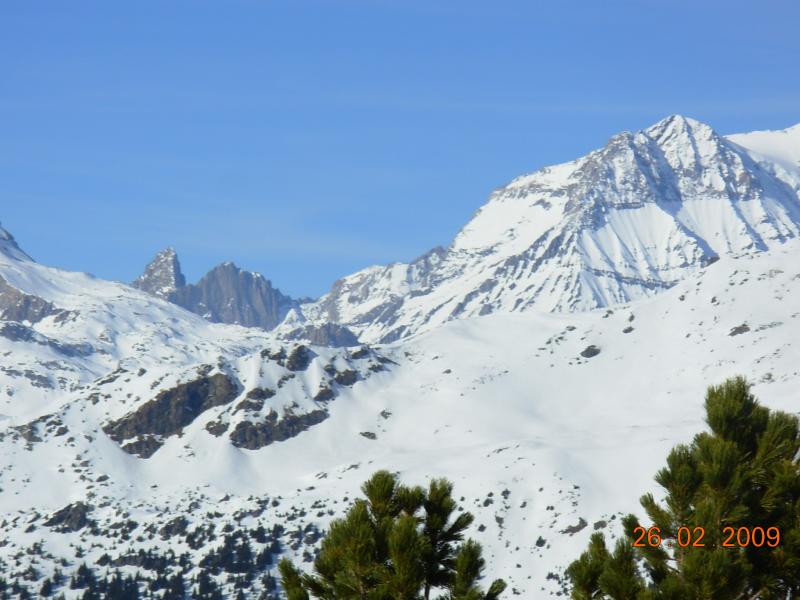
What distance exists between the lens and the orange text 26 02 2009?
28.6m

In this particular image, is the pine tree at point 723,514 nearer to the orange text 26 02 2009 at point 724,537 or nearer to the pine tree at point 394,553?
the orange text 26 02 2009 at point 724,537

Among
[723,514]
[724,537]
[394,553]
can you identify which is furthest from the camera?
[394,553]

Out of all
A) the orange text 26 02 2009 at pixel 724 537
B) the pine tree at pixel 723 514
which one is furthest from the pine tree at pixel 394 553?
the orange text 26 02 2009 at pixel 724 537

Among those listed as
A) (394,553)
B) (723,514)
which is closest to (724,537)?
(723,514)

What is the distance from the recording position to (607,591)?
29.0 metres

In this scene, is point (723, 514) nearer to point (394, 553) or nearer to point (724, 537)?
point (724, 537)

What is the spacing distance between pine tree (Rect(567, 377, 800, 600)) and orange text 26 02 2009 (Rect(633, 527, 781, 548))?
0.03 metres

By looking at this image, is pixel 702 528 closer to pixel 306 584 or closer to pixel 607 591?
pixel 607 591

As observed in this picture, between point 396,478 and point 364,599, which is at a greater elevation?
point 396,478

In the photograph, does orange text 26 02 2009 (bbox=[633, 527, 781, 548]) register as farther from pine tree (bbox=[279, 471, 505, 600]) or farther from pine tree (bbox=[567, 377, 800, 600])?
pine tree (bbox=[279, 471, 505, 600])

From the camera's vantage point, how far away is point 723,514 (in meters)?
29.1

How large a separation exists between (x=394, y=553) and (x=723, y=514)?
7.41m

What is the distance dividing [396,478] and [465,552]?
2418 mm

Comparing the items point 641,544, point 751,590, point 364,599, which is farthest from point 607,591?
point 364,599
